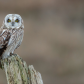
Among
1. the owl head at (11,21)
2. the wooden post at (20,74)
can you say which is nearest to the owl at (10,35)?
the owl head at (11,21)

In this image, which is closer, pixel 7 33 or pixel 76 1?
pixel 7 33

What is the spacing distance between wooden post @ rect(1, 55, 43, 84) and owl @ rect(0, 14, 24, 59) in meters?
0.53

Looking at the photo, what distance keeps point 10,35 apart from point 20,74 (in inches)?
31.9

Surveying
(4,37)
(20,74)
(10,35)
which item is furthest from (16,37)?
(20,74)

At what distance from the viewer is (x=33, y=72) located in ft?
9.63

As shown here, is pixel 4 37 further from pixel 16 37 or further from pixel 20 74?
pixel 20 74

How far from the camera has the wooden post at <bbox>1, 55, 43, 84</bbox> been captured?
2871mm

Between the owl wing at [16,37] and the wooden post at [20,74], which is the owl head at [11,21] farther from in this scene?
the wooden post at [20,74]

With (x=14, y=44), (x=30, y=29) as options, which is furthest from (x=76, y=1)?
(x=14, y=44)

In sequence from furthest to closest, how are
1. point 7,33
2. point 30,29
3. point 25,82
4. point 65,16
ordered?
point 65,16
point 30,29
point 7,33
point 25,82

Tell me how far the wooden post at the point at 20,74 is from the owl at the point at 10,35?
0.53 metres

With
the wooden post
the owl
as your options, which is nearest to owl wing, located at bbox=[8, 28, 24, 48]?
the owl

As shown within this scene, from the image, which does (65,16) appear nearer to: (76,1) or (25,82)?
(76,1)

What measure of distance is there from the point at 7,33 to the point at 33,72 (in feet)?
2.78
